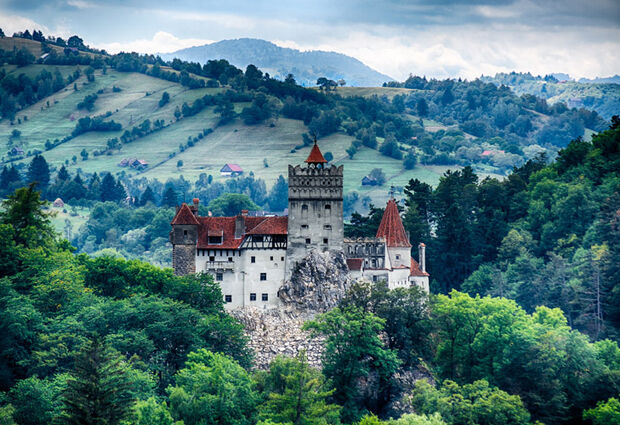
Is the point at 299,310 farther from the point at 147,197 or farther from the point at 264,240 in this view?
the point at 147,197

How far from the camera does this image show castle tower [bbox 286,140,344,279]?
81938 millimetres

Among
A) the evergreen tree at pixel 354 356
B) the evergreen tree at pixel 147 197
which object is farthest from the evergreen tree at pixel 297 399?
the evergreen tree at pixel 147 197

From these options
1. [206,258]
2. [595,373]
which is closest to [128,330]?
[206,258]

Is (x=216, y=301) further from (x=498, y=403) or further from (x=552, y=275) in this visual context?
(x=552, y=275)

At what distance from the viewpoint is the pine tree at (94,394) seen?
57.7m

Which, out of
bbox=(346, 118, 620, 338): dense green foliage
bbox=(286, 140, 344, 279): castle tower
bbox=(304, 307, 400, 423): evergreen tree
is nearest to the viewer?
bbox=(304, 307, 400, 423): evergreen tree

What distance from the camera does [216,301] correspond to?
79.8 m

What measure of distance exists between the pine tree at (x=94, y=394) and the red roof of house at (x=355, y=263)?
93.0 feet

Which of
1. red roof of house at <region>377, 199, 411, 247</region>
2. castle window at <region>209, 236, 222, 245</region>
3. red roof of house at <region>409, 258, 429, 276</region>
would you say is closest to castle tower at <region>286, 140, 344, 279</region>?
castle window at <region>209, 236, 222, 245</region>

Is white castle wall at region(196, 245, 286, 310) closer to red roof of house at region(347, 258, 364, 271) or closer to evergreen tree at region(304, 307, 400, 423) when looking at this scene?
evergreen tree at region(304, 307, 400, 423)

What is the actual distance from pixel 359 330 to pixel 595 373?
19429 millimetres

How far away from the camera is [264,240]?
8194cm

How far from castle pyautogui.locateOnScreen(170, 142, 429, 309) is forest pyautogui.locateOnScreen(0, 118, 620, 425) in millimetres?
2294

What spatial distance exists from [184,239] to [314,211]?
37.3 ft
